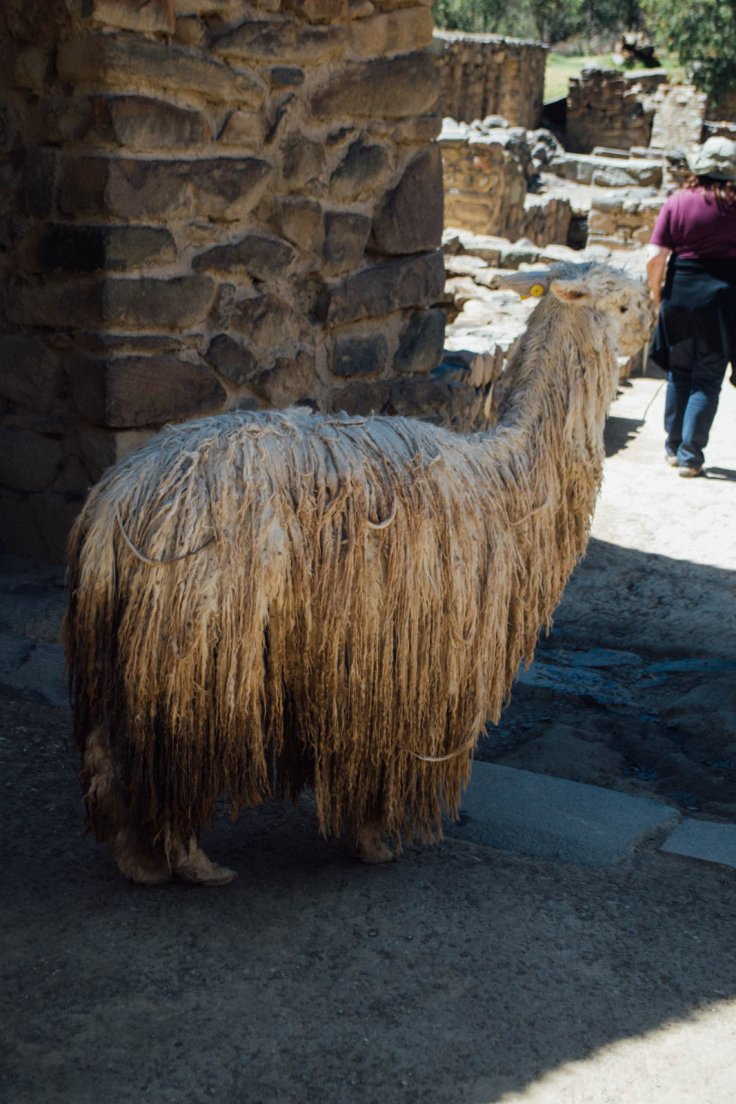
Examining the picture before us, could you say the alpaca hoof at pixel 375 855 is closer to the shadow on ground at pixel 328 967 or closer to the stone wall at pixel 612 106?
the shadow on ground at pixel 328 967

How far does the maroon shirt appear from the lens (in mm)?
6688

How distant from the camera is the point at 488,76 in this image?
88.4 ft

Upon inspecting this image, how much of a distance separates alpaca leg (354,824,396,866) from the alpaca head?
55.9 inches

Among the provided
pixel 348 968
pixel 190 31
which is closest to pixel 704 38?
pixel 190 31

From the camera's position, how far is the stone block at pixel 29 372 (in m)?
4.02

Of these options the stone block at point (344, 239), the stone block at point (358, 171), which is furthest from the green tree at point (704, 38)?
the stone block at point (344, 239)

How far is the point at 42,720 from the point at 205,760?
119 centimetres

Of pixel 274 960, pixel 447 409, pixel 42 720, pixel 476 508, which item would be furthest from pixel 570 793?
pixel 447 409

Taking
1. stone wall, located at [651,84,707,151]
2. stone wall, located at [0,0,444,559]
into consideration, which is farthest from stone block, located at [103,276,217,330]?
stone wall, located at [651,84,707,151]

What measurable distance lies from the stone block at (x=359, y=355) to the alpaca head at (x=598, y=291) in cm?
113

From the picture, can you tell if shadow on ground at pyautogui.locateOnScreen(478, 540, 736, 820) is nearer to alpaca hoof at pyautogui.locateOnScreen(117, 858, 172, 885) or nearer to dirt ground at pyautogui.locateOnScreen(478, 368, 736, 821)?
dirt ground at pyautogui.locateOnScreen(478, 368, 736, 821)

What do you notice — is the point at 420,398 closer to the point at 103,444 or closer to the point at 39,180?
the point at 103,444

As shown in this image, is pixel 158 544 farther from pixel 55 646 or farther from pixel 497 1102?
pixel 55 646

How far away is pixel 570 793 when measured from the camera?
343cm
